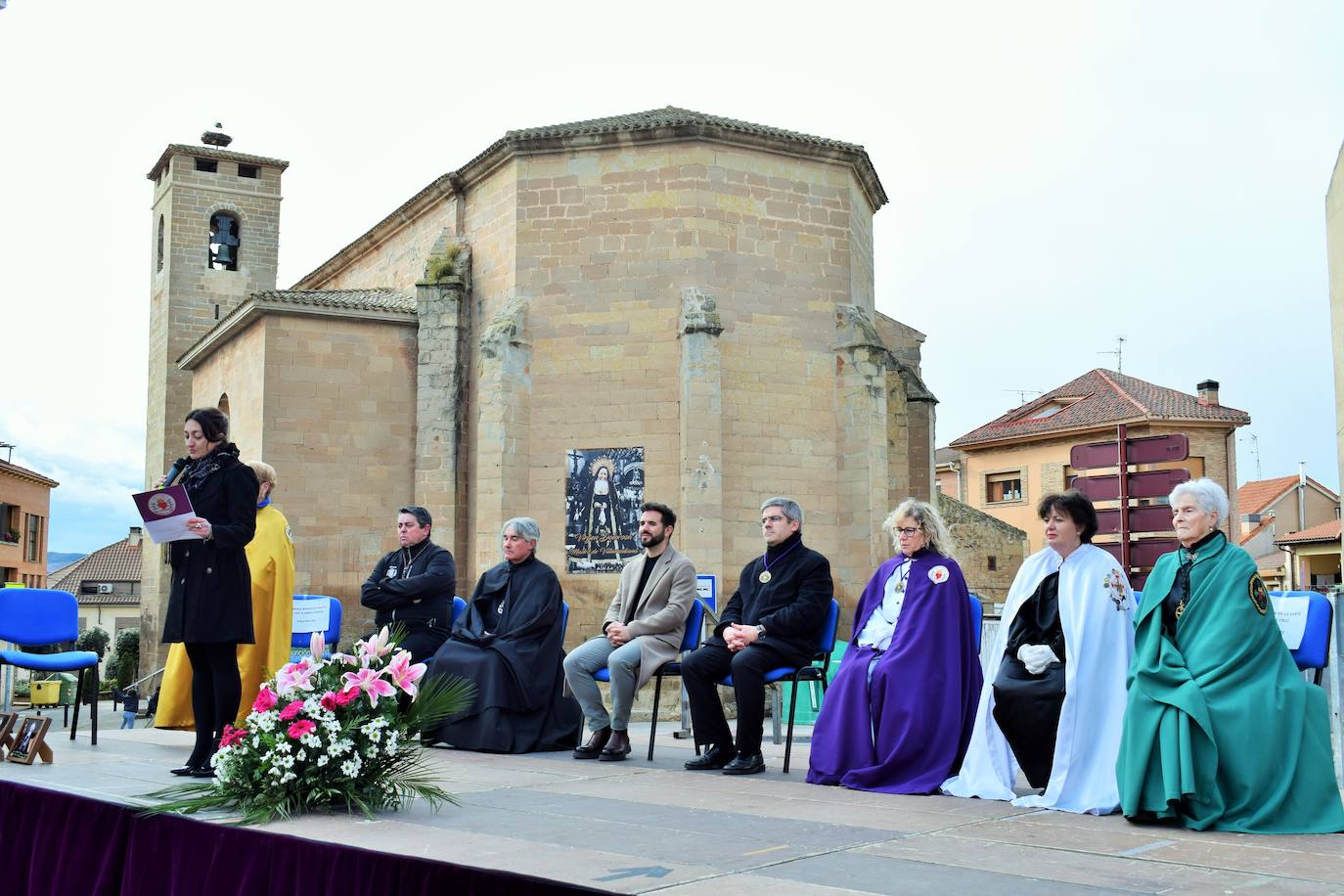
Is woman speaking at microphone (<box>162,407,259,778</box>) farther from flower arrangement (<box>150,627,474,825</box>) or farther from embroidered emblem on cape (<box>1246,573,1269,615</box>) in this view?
embroidered emblem on cape (<box>1246,573,1269,615</box>)

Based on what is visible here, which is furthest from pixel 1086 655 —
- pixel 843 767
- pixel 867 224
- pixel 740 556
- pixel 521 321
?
pixel 867 224

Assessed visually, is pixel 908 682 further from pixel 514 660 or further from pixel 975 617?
pixel 514 660

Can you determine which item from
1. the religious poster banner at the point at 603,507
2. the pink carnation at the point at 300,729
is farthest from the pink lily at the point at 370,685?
the religious poster banner at the point at 603,507

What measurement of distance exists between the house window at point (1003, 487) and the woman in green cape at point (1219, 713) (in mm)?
41189

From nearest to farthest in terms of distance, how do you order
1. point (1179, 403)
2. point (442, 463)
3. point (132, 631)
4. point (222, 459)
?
point (222, 459) → point (442, 463) → point (132, 631) → point (1179, 403)

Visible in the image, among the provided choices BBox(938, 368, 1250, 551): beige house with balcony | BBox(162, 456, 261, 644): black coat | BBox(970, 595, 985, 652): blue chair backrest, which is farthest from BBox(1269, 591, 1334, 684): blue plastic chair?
BBox(938, 368, 1250, 551): beige house with balcony

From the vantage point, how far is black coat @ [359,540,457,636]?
29.1ft

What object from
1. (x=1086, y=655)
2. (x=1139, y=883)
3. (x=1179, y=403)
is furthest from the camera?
(x=1179, y=403)

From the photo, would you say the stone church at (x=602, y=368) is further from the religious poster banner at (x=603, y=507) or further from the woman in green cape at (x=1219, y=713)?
the woman in green cape at (x=1219, y=713)

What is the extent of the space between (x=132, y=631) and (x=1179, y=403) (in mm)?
35202

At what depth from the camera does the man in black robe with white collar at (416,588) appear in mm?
8852

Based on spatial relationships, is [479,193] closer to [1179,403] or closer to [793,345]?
[793,345]

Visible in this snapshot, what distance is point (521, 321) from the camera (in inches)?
739

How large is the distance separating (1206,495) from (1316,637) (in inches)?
57.8
